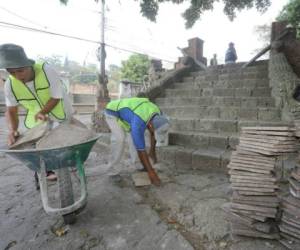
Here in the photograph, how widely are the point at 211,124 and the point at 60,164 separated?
3270 mm

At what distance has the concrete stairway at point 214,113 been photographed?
3.99m

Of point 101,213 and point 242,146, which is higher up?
point 242,146

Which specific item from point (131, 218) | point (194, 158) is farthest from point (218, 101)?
point (131, 218)

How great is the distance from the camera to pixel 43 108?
240 cm

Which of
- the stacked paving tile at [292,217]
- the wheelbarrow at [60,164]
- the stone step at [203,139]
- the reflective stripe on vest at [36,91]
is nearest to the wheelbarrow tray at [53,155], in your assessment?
the wheelbarrow at [60,164]

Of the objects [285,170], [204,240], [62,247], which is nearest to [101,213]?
[62,247]

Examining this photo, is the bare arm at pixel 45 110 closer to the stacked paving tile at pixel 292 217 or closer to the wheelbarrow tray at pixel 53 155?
the wheelbarrow tray at pixel 53 155

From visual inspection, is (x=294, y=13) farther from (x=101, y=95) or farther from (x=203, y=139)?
(x=101, y=95)

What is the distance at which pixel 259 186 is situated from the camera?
1.95m

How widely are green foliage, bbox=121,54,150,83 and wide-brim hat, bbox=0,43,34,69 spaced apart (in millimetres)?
19776

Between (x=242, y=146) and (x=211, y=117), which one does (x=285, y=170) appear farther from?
(x=211, y=117)

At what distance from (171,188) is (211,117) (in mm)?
2369

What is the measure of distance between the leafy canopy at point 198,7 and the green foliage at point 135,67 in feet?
49.3

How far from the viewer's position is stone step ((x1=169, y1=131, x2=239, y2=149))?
4023 millimetres
